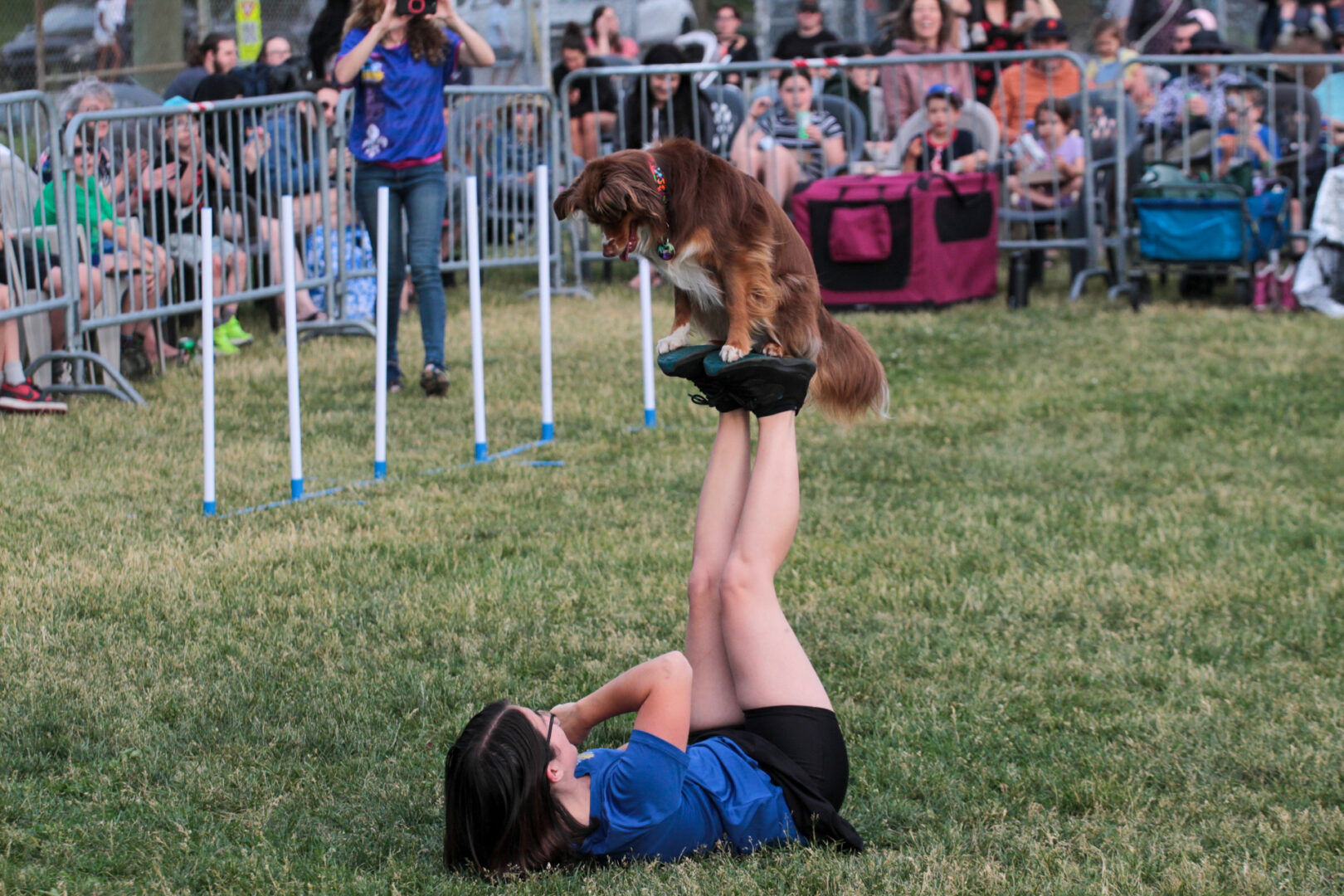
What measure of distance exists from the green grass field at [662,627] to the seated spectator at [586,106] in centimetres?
456

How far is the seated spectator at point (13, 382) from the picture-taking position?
7359 millimetres

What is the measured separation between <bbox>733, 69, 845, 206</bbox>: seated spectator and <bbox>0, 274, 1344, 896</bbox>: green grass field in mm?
3705

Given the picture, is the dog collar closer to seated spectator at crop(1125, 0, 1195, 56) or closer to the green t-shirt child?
the green t-shirt child

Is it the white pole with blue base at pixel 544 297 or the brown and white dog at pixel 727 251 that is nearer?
the brown and white dog at pixel 727 251

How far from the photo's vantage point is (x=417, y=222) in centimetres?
768

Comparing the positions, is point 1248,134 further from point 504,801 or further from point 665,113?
point 504,801

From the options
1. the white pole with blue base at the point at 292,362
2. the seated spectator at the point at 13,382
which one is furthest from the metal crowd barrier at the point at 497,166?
the white pole with blue base at the point at 292,362

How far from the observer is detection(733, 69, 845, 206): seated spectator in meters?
11.3

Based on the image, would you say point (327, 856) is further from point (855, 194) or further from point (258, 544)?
point (855, 194)

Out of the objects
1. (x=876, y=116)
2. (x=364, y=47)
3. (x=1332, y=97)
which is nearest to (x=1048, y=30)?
(x=876, y=116)

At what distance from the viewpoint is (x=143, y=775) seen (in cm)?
360

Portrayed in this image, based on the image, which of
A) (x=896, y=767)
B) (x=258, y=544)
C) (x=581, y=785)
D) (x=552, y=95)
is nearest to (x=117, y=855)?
(x=581, y=785)

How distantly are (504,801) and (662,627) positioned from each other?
170 centimetres

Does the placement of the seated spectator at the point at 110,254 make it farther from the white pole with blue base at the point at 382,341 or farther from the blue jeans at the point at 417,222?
the white pole with blue base at the point at 382,341
